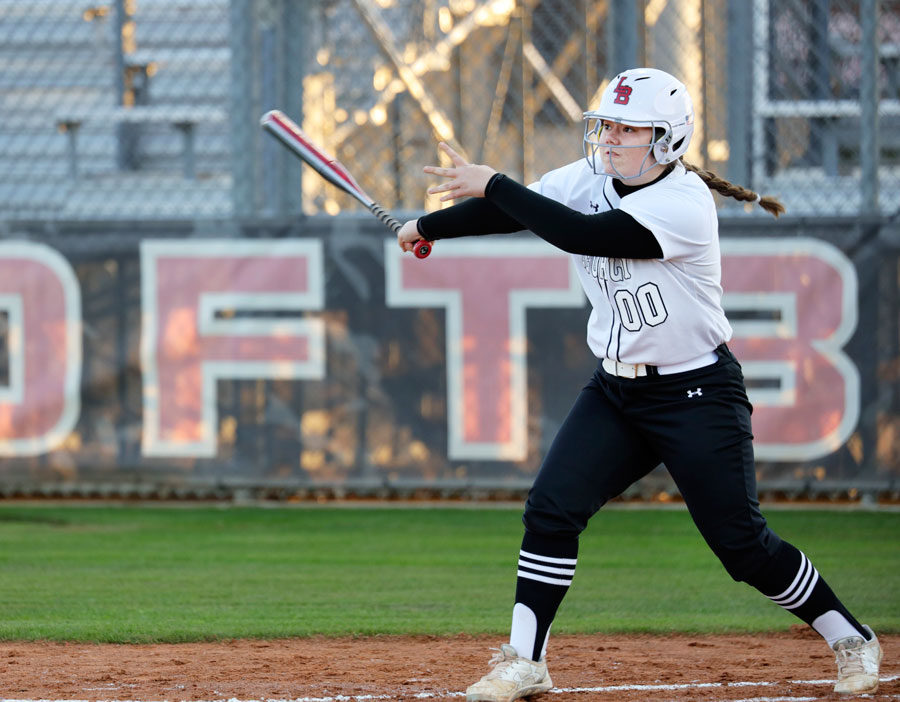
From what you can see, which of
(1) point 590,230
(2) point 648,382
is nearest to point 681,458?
(2) point 648,382

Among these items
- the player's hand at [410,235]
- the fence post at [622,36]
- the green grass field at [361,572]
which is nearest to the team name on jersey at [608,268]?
the player's hand at [410,235]

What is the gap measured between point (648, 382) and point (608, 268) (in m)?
0.34

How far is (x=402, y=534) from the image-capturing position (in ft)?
23.1

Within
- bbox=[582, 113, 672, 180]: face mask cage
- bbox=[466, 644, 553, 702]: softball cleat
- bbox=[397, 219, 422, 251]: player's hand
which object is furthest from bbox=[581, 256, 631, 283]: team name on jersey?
bbox=[466, 644, 553, 702]: softball cleat

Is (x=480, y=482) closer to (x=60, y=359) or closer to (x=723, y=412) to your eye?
(x=60, y=359)

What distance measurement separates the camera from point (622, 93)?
3613 millimetres

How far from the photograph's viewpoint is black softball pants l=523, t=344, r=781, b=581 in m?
3.62

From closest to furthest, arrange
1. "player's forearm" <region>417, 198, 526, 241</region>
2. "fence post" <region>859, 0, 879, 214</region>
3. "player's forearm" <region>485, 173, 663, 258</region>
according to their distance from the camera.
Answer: "player's forearm" <region>485, 173, 663, 258</region>, "player's forearm" <region>417, 198, 526, 241</region>, "fence post" <region>859, 0, 879, 214</region>

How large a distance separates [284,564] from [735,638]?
7.39 ft

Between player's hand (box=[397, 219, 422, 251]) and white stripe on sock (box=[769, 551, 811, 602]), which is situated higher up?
player's hand (box=[397, 219, 422, 251])

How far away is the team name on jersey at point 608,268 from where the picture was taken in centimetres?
363

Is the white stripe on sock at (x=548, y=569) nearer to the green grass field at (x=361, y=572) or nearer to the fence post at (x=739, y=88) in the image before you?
the green grass field at (x=361, y=572)

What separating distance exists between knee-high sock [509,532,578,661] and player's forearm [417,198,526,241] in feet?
3.08

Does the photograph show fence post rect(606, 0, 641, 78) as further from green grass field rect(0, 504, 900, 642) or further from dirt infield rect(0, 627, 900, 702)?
dirt infield rect(0, 627, 900, 702)
